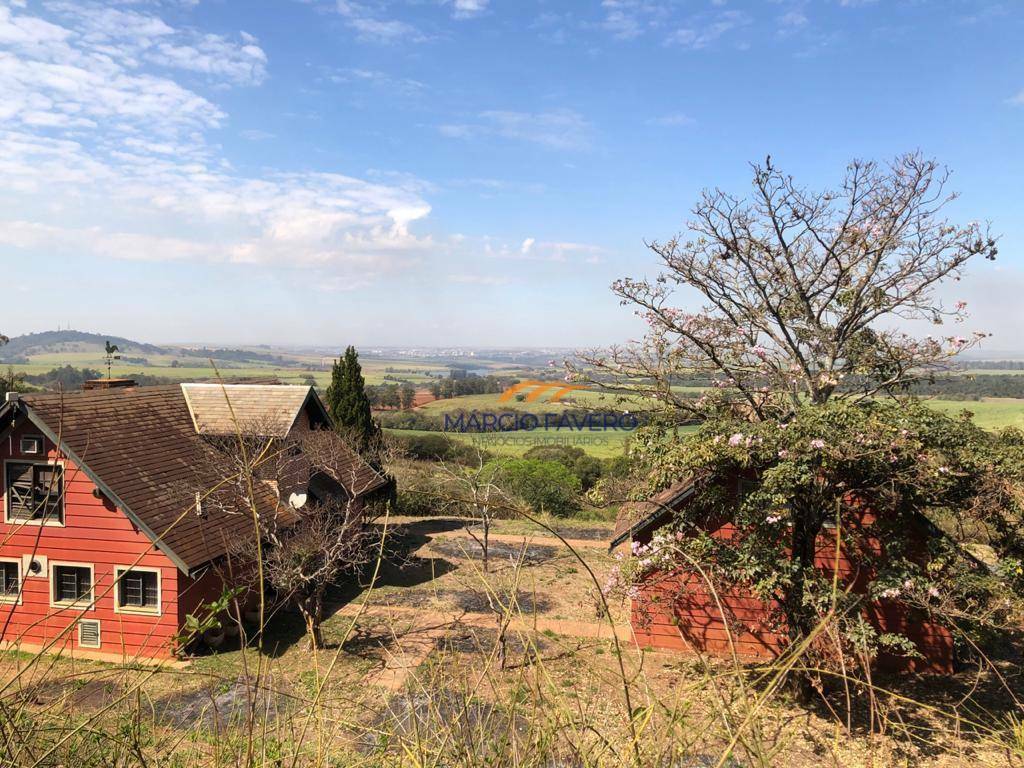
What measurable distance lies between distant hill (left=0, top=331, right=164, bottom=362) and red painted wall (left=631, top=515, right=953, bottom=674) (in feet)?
521

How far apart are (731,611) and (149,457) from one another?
1345 cm

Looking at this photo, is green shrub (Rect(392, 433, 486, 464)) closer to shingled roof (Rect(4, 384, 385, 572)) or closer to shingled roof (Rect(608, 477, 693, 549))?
shingled roof (Rect(4, 384, 385, 572))

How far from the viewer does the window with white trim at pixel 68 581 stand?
1391cm

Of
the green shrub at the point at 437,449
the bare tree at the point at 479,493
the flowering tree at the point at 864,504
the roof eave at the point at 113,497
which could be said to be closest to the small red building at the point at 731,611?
the flowering tree at the point at 864,504

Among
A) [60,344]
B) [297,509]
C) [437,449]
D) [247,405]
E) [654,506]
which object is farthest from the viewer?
[60,344]

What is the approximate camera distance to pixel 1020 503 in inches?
347

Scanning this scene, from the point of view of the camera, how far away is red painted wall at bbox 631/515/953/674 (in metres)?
12.3

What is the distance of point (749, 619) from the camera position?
42.8ft

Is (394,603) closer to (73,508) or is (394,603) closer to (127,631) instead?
(127,631)

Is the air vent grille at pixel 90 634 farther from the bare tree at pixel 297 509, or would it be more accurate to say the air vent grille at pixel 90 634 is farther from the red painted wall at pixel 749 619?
the red painted wall at pixel 749 619

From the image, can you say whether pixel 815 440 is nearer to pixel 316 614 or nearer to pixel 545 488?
pixel 316 614

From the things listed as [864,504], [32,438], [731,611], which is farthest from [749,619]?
[32,438]

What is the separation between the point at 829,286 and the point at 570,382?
5.11m

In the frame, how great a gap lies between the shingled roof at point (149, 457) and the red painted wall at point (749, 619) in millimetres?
7247
